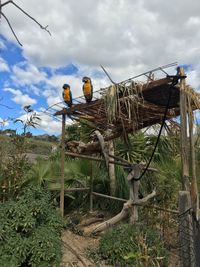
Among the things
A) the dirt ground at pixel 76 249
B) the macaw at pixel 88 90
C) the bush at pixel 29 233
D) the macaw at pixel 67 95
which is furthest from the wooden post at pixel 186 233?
the macaw at pixel 67 95

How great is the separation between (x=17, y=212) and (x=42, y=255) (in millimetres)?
669

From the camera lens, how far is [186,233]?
Result: 13.2 ft

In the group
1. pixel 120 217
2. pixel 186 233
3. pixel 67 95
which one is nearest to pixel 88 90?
pixel 67 95

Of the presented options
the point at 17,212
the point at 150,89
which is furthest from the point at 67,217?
the point at 150,89

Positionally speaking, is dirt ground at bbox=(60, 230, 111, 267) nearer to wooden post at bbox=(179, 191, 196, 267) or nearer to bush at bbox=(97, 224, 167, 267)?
bush at bbox=(97, 224, 167, 267)

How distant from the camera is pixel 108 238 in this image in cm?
537

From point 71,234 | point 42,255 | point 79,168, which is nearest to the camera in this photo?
point 42,255

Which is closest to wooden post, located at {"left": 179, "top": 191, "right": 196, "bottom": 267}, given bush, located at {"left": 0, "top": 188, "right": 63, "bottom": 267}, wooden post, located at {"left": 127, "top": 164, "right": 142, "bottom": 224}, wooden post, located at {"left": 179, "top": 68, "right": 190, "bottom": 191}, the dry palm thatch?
wooden post, located at {"left": 179, "top": 68, "right": 190, "bottom": 191}

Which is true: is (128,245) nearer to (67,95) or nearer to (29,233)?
(29,233)

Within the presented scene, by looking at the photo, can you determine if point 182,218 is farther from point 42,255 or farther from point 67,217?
point 67,217

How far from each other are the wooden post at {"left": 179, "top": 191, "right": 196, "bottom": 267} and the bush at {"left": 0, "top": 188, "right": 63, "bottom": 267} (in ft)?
5.49

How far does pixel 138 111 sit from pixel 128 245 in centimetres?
209

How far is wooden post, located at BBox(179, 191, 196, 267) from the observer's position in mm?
3977

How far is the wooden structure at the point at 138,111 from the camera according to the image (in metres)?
4.47
